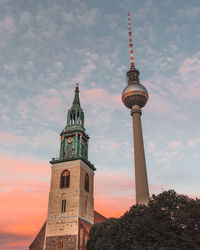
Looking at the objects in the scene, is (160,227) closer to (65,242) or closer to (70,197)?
(65,242)

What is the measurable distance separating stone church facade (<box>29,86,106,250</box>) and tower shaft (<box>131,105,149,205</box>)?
1055 centimetres

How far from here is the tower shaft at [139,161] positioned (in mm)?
51662

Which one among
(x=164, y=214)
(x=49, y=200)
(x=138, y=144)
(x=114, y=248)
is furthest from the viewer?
(x=138, y=144)

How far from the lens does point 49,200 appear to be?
2074 inches

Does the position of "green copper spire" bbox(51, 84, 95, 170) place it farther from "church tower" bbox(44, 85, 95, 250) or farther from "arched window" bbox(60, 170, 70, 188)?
"arched window" bbox(60, 170, 70, 188)

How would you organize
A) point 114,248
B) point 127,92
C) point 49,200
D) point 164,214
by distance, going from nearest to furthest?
point 164,214 → point 114,248 → point 49,200 → point 127,92

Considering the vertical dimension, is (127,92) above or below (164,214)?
above

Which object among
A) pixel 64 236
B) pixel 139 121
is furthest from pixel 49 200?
pixel 139 121

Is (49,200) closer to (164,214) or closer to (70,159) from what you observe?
(70,159)

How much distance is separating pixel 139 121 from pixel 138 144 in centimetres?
613

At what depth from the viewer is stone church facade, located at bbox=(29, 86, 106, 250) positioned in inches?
Result: 1879

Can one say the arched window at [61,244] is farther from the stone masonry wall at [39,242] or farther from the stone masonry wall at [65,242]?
the stone masonry wall at [39,242]

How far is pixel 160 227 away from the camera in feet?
96.7

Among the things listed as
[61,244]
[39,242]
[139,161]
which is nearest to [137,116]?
[139,161]
